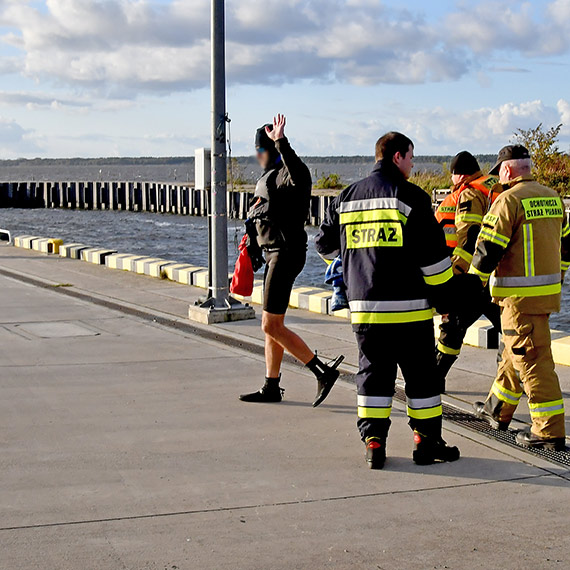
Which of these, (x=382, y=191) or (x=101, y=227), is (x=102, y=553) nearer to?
(x=382, y=191)

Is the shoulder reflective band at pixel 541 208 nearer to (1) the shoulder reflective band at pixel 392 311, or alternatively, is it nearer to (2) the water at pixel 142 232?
(1) the shoulder reflective band at pixel 392 311

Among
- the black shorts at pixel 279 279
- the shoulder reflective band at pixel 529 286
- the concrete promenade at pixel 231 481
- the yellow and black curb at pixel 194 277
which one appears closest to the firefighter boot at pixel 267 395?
the concrete promenade at pixel 231 481

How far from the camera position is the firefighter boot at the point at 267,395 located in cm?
718

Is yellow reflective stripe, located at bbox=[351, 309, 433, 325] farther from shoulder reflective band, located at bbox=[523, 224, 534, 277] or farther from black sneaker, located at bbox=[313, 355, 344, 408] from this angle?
black sneaker, located at bbox=[313, 355, 344, 408]

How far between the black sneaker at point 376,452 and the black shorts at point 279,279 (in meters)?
1.68

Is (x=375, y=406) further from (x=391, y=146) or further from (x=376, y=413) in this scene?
(x=391, y=146)

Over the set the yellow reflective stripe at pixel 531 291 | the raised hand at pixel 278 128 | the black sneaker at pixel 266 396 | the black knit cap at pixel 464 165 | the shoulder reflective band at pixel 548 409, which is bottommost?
the black sneaker at pixel 266 396

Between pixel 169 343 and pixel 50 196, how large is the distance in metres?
75.4

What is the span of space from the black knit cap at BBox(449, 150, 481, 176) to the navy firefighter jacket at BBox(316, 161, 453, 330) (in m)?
1.76

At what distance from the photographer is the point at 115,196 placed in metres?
75.4

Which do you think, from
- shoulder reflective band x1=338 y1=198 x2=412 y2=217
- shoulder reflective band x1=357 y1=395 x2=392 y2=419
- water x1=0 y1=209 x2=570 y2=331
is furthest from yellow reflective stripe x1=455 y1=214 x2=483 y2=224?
water x1=0 y1=209 x2=570 y2=331

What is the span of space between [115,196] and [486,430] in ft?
233

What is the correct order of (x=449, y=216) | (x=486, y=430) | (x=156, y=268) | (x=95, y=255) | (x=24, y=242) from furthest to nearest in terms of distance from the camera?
(x=24, y=242), (x=95, y=255), (x=156, y=268), (x=449, y=216), (x=486, y=430)

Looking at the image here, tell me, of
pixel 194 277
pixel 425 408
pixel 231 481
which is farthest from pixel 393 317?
pixel 194 277
